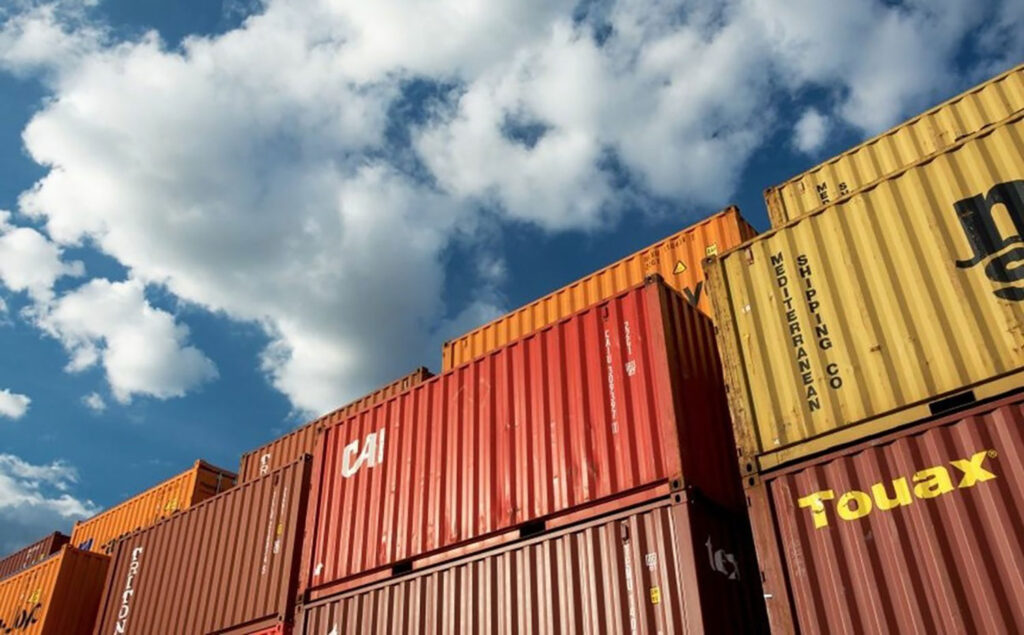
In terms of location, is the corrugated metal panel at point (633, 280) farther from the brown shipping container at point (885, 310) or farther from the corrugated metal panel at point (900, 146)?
the brown shipping container at point (885, 310)

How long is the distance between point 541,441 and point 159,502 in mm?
15658

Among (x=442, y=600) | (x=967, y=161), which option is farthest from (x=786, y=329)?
(x=442, y=600)

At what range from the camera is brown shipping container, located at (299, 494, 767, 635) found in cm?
662

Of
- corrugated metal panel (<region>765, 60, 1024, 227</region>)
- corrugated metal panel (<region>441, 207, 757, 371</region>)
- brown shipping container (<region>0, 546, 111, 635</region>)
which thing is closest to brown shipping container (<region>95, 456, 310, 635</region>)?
brown shipping container (<region>0, 546, 111, 635</region>)

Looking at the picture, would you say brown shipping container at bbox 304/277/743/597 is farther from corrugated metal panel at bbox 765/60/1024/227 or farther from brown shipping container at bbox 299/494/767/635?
corrugated metal panel at bbox 765/60/1024/227

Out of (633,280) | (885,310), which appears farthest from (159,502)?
(885,310)

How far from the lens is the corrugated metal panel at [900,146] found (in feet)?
32.2

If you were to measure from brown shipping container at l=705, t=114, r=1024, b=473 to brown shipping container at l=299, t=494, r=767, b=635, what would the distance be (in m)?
0.98

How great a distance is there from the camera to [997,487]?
538 centimetres

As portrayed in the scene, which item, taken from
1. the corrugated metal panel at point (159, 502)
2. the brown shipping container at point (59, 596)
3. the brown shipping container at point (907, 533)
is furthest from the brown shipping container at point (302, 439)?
the brown shipping container at point (907, 533)

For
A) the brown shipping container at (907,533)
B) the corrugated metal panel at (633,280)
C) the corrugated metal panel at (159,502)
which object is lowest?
the brown shipping container at (907,533)

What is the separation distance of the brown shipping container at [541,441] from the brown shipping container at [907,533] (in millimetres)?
1269

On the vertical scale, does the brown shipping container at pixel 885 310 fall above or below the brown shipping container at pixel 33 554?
below

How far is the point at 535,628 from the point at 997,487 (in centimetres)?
435
